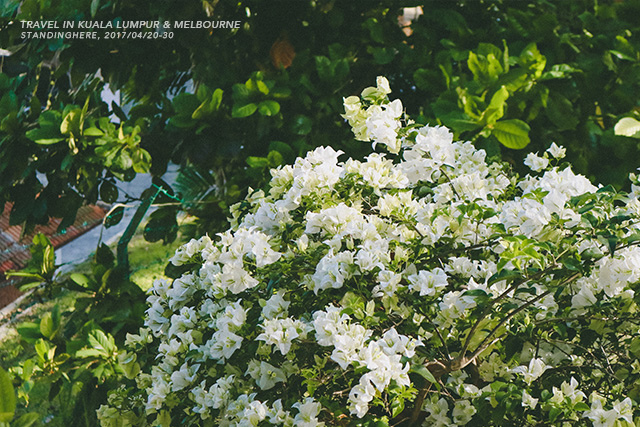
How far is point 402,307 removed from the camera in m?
1.37

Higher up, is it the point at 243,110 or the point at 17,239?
the point at 243,110

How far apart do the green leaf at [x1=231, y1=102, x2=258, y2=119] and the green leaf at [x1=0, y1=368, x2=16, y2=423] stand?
1572mm

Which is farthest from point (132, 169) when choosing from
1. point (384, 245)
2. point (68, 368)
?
point (384, 245)

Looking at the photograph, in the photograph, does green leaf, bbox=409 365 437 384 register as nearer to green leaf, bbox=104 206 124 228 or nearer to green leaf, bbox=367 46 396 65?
green leaf, bbox=367 46 396 65

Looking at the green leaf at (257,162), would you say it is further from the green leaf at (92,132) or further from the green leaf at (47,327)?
the green leaf at (47,327)

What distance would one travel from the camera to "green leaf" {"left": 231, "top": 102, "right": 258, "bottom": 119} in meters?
2.31

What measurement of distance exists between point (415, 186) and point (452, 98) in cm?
79

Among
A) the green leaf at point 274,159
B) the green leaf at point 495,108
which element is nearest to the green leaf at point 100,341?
the green leaf at point 274,159

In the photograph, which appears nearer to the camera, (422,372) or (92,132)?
(422,372)

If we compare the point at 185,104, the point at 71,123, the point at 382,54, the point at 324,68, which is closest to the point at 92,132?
the point at 71,123

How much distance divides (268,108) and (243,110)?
0.09 metres

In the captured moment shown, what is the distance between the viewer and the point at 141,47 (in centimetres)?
266

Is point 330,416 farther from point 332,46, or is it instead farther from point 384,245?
point 332,46

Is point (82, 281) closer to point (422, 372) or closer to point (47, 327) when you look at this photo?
point (47, 327)
